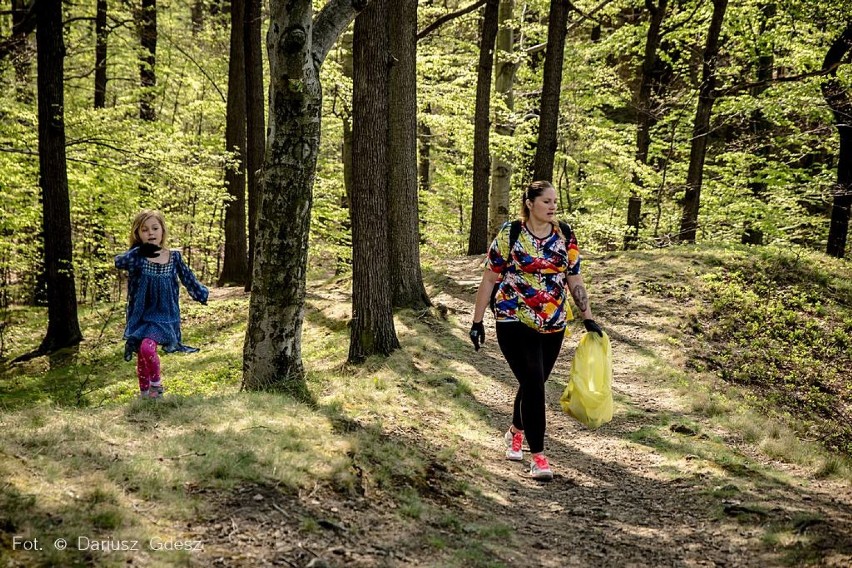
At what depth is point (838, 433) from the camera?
8430 mm

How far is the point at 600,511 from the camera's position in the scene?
16.0 ft

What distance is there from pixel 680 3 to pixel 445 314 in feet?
43.0

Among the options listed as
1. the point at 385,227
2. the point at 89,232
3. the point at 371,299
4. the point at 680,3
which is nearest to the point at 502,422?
the point at 371,299

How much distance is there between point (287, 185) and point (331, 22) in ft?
5.24

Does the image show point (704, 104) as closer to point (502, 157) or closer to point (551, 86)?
point (502, 157)

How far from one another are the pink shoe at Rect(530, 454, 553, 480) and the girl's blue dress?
3213mm

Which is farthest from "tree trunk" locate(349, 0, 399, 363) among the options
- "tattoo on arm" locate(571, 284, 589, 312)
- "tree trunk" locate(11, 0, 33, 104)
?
"tree trunk" locate(11, 0, 33, 104)

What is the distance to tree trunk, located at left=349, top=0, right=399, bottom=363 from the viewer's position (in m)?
7.68

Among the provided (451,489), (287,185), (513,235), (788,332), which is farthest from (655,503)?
(788,332)

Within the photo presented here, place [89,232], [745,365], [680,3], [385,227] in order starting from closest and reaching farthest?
[385,227], [745,365], [89,232], [680,3]

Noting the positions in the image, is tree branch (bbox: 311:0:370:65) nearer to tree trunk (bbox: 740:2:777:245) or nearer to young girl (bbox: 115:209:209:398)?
young girl (bbox: 115:209:209:398)

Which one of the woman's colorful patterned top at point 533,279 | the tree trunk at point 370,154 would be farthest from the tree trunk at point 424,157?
the woman's colorful patterned top at point 533,279

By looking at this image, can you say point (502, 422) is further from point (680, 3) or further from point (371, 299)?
point (680, 3)

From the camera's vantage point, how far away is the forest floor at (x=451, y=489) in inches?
133
